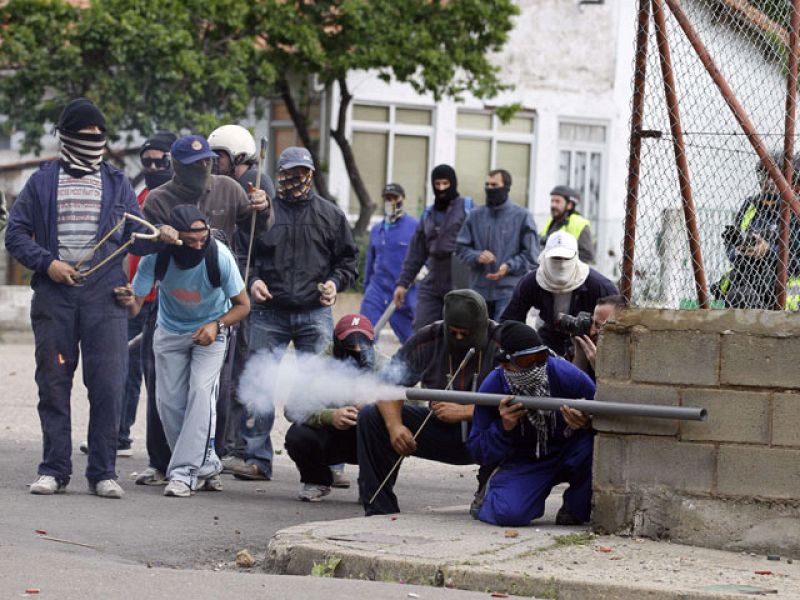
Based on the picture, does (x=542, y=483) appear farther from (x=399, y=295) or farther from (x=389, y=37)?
(x=389, y=37)

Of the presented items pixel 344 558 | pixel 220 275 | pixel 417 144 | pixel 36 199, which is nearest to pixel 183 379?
pixel 220 275

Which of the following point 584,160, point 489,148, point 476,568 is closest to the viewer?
point 476,568

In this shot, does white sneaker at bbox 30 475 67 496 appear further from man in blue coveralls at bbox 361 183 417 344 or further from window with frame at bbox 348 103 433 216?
window with frame at bbox 348 103 433 216

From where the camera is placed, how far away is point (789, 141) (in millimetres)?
8297

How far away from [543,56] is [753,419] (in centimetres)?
2341

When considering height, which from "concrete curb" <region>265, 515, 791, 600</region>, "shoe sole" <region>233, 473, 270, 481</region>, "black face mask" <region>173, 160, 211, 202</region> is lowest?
"shoe sole" <region>233, 473, 270, 481</region>

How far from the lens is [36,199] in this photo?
30.2 ft

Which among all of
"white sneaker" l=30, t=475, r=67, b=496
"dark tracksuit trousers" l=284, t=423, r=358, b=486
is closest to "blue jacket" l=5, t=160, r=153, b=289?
"white sneaker" l=30, t=475, r=67, b=496

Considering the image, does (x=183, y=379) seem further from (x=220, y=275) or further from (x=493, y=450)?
(x=493, y=450)

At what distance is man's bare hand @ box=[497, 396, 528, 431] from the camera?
8102mm

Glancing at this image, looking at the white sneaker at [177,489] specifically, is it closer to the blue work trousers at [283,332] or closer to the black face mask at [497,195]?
the blue work trousers at [283,332]

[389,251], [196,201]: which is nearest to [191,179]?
[196,201]

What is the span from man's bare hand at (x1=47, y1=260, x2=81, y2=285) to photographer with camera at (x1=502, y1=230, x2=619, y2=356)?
8.20 feet

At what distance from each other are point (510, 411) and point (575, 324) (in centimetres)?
136
